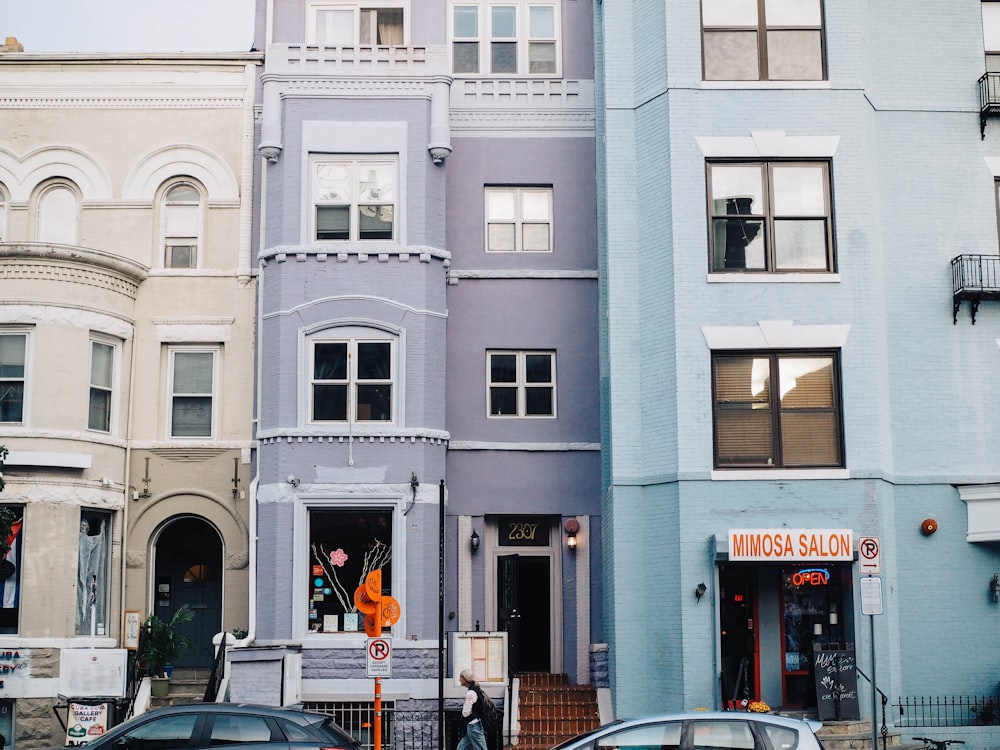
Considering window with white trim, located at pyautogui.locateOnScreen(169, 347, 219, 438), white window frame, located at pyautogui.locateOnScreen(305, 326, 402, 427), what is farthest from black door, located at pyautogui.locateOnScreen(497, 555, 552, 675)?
window with white trim, located at pyautogui.locateOnScreen(169, 347, 219, 438)

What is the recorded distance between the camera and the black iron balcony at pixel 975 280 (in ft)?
67.1

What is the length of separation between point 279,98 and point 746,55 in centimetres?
822

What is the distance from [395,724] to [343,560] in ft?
9.47

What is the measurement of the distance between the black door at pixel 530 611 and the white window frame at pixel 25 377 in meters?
8.67

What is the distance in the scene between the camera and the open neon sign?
19734mm

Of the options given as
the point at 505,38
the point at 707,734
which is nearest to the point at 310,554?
the point at 707,734

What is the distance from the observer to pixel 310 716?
15.3 meters

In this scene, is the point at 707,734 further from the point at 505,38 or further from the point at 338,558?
the point at 505,38

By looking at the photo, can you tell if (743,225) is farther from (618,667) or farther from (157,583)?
(157,583)

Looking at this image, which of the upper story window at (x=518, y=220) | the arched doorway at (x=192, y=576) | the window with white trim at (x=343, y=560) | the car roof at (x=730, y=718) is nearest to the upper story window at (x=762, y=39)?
the upper story window at (x=518, y=220)

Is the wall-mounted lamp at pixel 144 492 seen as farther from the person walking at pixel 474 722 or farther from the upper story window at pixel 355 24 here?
the upper story window at pixel 355 24

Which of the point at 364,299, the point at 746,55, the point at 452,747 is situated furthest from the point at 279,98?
the point at 452,747

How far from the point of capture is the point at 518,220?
23828 mm

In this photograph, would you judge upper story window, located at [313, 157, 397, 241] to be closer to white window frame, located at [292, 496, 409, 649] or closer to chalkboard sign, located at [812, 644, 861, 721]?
white window frame, located at [292, 496, 409, 649]
